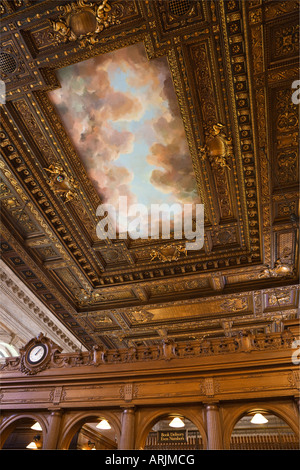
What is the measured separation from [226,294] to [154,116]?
6.13 m

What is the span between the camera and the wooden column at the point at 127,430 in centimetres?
502

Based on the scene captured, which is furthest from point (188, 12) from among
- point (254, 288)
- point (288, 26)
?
point (254, 288)

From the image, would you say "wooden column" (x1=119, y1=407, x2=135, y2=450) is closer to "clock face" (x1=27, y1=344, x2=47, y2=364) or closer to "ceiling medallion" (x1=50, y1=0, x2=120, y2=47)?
"clock face" (x1=27, y1=344, x2=47, y2=364)

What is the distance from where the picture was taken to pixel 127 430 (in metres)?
5.12

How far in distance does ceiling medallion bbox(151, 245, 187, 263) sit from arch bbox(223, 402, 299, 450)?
5258 millimetres

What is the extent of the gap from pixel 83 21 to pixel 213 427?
7141mm

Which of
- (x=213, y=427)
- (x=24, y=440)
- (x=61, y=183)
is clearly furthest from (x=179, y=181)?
(x=24, y=440)

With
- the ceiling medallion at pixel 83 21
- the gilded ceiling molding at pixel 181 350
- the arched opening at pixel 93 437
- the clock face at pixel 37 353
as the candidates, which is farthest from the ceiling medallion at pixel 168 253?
the ceiling medallion at pixel 83 21

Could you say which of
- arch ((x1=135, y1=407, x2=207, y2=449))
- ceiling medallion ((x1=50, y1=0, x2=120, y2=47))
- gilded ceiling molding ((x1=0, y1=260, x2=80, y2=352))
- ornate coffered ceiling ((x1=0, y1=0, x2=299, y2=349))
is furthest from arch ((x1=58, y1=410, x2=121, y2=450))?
ceiling medallion ((x1=50, y1=0, x2=120, y2=47))

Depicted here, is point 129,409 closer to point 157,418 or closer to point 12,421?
point 157,418

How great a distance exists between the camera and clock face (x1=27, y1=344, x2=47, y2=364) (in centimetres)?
625

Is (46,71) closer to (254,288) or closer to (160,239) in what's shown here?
(160,239)

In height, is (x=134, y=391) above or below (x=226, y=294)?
below

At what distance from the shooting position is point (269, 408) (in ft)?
15.9
